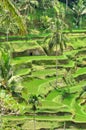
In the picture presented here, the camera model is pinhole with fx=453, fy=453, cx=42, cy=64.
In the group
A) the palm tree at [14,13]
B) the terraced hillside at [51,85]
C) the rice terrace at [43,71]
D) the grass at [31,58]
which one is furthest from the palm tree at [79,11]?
the palm tree at [14,13]

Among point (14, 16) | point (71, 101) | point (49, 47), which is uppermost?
point (14, 16)

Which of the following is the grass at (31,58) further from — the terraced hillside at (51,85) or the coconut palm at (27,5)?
the coconut palm at (27,5)

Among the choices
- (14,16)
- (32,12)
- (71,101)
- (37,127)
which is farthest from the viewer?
(32,12)

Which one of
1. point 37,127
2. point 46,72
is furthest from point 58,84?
point 37,127

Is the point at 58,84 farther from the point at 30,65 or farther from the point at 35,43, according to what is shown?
the point at 35,43

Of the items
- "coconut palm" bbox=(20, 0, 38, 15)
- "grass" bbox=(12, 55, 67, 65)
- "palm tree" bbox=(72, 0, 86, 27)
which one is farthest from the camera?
"palm tree" bbox=(72, 0, 86, 27)

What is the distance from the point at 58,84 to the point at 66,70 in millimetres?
4158

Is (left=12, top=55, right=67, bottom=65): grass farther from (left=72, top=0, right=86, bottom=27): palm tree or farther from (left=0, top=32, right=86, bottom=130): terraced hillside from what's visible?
(left=72, top=0, right=86, bottom=27): palm tree

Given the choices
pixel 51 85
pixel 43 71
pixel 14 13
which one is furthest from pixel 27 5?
pixel 14 13

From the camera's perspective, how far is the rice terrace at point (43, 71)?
32.0m

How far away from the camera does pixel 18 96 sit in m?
35.3

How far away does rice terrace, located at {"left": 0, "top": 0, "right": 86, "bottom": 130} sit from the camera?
1261 inches

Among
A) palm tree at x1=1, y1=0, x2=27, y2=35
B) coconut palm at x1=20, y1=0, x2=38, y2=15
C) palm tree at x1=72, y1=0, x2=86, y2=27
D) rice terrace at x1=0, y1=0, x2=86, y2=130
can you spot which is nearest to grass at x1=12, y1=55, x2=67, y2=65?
rice terrace at x1=0, y1=0, x2=86, y2=130

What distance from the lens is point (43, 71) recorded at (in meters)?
46.9
